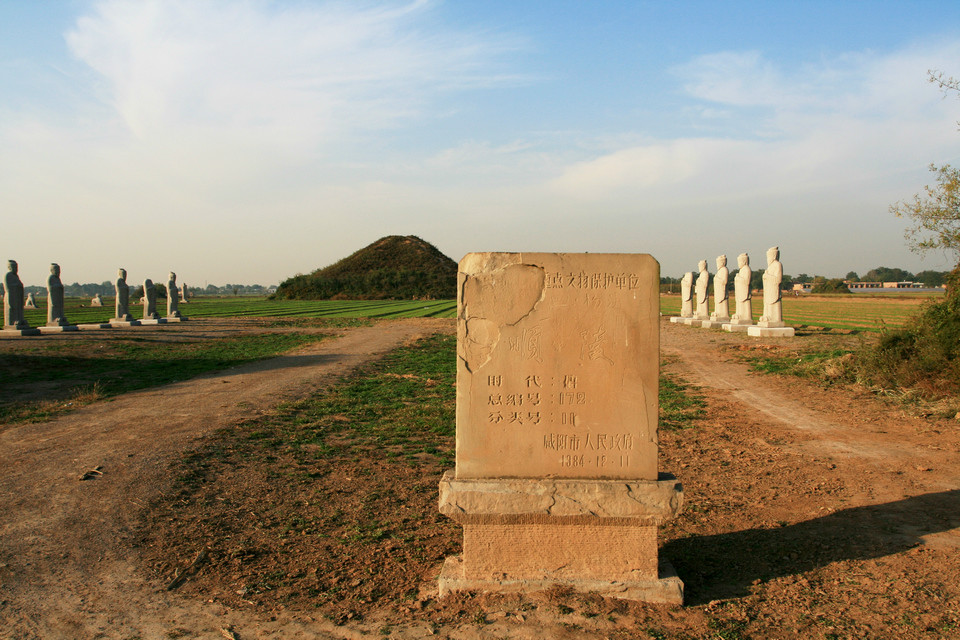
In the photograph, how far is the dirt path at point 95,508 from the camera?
3514mm

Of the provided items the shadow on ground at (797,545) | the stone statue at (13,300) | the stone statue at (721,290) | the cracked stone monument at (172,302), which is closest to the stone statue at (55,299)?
the stone statue at (13,300)

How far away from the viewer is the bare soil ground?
136 inches

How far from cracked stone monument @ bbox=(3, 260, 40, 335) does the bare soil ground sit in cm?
1679

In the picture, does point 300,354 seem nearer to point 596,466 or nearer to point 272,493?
point 272,493

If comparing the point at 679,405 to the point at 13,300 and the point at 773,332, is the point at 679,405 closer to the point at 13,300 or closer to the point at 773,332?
the point at 773,332

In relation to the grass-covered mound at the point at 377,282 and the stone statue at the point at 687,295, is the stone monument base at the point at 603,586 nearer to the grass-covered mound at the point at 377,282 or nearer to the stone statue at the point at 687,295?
the stone statue at the point at 687,295

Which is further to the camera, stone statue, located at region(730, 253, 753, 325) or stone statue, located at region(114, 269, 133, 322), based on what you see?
stone statue, located at region(114, 269, 133, 322)

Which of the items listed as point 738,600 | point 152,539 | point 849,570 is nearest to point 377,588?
point 152,539

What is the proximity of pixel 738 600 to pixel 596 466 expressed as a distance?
1180mm

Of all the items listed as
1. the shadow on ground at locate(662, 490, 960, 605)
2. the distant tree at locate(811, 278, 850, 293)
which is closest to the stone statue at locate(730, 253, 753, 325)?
the shadow on ground at locate(662, 490, 960, 605)

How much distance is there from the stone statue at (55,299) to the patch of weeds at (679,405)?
23.1m

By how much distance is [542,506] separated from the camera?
12.4ft

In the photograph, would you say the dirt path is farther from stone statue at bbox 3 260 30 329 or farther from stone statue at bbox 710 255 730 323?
stone statue at bbox 710 255 730 323

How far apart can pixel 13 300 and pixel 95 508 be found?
21895 millimetres
